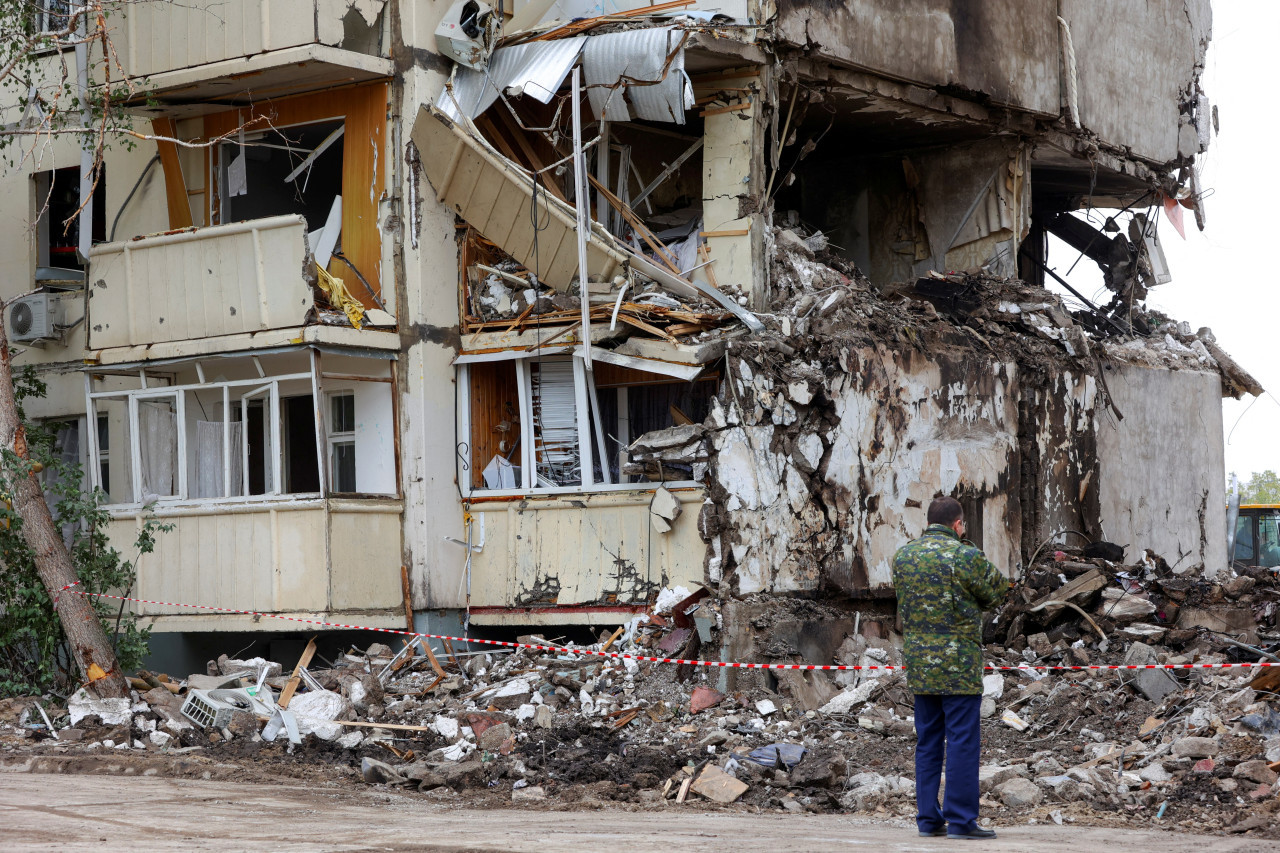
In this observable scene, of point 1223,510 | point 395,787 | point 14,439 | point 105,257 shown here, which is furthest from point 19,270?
point 1223,510

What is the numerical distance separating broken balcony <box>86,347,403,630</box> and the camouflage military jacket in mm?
8067

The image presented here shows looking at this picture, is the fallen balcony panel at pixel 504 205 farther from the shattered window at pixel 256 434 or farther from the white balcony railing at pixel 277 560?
the white balcony railing at pixel 277 560

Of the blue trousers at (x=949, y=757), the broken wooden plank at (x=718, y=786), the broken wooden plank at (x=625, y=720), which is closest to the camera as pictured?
the blue trousers at (x=949, y=757)

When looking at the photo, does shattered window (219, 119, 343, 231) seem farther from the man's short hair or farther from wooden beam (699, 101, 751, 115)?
the man's short hair

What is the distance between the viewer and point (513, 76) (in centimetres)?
1476

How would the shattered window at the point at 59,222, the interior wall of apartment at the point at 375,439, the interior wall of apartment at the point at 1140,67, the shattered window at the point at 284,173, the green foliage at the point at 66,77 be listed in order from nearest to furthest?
1. the green foliage at the point at 66,77
2. the interior wall of apartment at the point at 375,439
3. the shattered window at the point at 284,173
4. the interior wall of apartment at the point at 1140,67
5. the shattered window at the point at 59,222

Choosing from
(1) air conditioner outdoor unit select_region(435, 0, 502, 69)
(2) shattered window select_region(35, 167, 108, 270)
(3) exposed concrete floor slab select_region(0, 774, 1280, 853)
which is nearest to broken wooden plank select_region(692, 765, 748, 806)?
(3) exposed concrete floor slab select_region(0, 774, 1280, 853)

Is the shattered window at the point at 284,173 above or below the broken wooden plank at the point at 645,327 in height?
above

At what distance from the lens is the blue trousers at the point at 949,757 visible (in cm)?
779

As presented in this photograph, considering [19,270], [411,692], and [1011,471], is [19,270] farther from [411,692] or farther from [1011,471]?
[1011,471]

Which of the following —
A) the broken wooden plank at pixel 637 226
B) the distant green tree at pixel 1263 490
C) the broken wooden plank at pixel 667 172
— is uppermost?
the broken wooden plank at pixel 667 172

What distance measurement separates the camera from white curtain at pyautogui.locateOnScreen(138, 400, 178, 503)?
53.4 feet

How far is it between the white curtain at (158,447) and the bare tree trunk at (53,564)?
3.03 m

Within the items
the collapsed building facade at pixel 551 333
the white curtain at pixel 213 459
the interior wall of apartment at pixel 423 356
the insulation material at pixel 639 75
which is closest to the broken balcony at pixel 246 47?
the collapsed building facade at pixel 551 333
